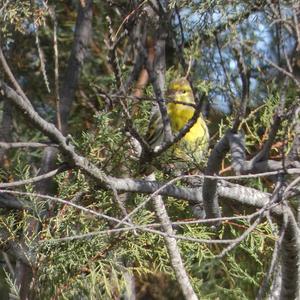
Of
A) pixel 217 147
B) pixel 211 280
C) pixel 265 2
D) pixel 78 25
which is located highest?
pixel 78 25

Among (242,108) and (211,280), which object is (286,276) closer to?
(242,108)

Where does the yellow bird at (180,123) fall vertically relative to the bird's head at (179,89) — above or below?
below

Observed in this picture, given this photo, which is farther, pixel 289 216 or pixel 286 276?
pixel 286 276

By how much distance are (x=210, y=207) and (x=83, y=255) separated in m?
0.69

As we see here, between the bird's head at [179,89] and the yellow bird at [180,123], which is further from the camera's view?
the bird's head at [179,89]

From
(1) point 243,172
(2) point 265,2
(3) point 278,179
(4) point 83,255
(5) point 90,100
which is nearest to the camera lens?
(3) point 278,179

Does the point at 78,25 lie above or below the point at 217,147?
above

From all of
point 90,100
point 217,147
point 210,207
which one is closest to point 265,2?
point 217,147

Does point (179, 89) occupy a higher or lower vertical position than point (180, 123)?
higher

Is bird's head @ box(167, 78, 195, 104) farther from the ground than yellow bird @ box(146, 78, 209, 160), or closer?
farther from the ground

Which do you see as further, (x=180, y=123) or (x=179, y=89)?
(x=180, y=123)

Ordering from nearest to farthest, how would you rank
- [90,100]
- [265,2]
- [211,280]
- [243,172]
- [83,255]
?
[243,172], [265,2], [83,255], [211,280], [90,100]

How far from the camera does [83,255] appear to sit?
311 centimetres

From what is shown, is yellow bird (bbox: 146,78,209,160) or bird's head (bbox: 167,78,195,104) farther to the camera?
bird's head (bbox: 167,78,195,104)
